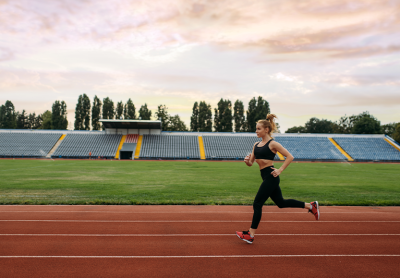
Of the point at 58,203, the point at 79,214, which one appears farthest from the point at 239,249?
the point at 58,203

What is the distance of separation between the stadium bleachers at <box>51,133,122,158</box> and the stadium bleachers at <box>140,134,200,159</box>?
5.73 meters

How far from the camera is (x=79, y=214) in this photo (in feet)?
23.1

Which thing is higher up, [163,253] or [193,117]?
[193,117]

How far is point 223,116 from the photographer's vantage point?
225 ft

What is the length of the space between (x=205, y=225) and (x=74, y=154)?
43.6 metres

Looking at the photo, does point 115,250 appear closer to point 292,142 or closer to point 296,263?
point 296,263

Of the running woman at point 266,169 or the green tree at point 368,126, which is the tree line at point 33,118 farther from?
the green tree at point 368,126

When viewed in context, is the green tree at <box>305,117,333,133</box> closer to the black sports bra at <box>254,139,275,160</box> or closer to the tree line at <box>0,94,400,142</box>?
the tree line at <box>0,94,400,142</box>

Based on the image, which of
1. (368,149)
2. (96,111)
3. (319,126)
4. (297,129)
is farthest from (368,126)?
(96,111)

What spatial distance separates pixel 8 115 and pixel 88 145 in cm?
5156

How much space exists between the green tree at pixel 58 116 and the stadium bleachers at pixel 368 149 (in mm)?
66697

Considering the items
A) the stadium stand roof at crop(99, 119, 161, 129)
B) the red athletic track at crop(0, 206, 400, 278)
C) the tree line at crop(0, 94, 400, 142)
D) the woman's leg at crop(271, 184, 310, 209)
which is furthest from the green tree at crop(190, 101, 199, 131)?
the woman's leg at crop(271, 184, 310, 209)

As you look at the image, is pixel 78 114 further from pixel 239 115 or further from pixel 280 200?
pixel 280 200

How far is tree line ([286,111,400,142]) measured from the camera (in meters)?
73.6
